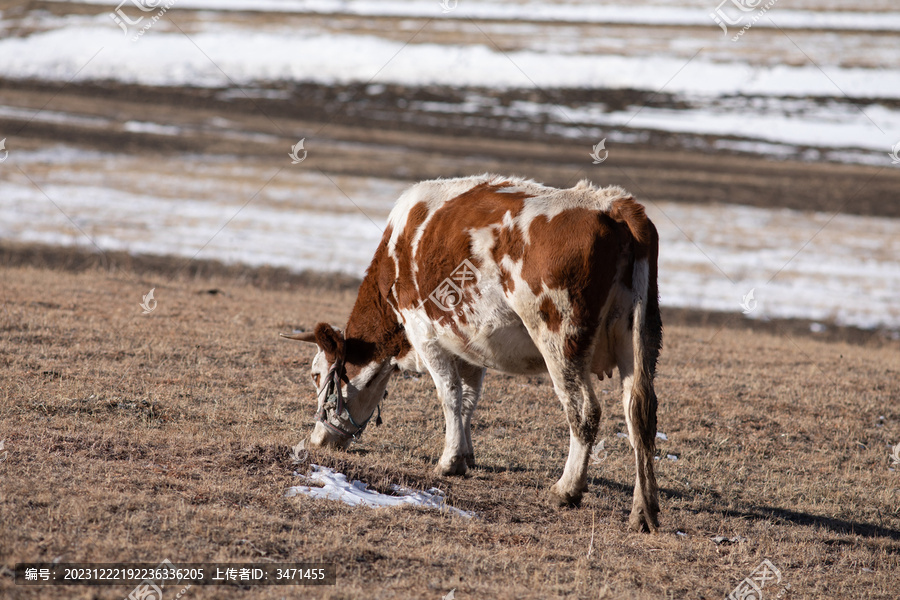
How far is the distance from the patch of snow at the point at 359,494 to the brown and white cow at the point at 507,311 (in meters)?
0.79

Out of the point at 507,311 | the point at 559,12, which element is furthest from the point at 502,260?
the point at 559,12

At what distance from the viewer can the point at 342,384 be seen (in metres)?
8.30

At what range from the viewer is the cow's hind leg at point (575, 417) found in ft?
22.6

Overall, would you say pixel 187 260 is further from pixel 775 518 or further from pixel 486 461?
pixel 775 518

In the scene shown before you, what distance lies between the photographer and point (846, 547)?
6.93 metres

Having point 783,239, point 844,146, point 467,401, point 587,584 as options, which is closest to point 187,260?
point 467,401

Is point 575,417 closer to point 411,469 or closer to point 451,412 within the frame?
point 451,412

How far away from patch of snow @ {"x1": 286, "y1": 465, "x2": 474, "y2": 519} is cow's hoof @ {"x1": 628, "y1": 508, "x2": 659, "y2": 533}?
139cm

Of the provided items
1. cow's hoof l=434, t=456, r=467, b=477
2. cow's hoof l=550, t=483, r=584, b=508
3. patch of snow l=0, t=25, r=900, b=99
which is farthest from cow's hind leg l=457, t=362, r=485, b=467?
patch of snow l=0, t=25, r=900, b=99

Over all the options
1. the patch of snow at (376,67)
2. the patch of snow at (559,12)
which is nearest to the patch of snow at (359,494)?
the patch of snow at (376,67)

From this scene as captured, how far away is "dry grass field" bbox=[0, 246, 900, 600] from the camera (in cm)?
549

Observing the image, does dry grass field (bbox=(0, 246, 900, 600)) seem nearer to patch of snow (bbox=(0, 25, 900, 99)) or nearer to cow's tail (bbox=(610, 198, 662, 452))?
cow's tail (bbox=(610, 198, 662, 452))

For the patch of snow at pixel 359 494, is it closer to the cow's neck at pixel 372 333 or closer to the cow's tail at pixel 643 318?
the cow's neck at pixel 372 333

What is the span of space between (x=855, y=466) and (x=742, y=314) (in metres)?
9.67
